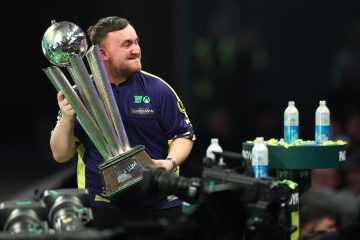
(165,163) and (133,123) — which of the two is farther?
(133,123)

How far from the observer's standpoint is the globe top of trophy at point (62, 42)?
15.2ft

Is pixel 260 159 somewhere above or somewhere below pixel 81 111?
below

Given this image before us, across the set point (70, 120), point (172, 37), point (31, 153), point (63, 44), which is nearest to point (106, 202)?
point (70, 120)

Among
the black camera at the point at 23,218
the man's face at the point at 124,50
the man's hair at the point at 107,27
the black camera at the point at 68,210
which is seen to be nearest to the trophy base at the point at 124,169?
the man's face at the point at 124,50

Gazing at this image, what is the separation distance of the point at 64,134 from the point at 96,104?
0.75 ft

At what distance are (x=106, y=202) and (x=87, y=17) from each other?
3.24 m

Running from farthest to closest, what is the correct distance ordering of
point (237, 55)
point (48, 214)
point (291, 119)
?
1. point (237, 55)
2. point (291, 119)
3. point (48, 214)

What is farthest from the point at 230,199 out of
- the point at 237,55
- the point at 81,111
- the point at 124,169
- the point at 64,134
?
the point at 237,55

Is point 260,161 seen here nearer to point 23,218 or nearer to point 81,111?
point 81,111

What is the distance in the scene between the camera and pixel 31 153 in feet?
27.3

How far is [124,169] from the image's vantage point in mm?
4664

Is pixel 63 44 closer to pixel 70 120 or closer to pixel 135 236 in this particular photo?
pixel 70 120

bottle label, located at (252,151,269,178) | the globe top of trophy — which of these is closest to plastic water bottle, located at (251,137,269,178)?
bottle label, located at (252,151,269,178)

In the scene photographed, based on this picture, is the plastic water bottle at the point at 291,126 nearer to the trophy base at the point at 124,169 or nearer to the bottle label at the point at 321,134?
the bottle label at the point at 321,134
